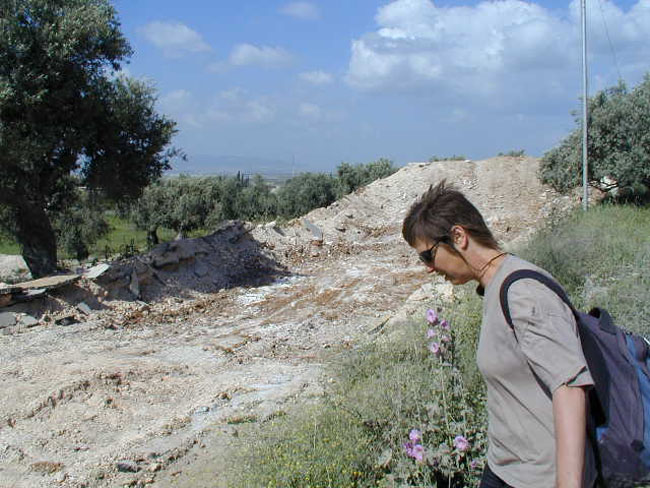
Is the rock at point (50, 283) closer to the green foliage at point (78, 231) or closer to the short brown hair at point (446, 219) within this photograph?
the short brown hair at point (446, 219)

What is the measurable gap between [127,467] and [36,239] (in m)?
8.34

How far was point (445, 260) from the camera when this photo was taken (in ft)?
6.18

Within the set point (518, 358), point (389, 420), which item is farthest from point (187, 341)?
point (518, 358)

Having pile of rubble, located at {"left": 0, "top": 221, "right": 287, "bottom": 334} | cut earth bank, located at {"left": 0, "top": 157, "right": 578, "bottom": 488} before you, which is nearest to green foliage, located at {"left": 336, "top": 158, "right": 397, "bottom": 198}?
cut earth bank, located at {"left": 0, "top": 157, "right": 578, "bottom": 488}

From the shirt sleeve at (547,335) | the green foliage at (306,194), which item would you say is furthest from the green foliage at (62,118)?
the green foliage at (306,194)

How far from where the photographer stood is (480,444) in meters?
3.20

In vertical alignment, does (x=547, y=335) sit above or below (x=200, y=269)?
above

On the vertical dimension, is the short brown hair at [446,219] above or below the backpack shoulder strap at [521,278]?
above

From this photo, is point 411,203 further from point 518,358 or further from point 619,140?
point 518,358

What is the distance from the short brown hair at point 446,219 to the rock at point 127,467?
3309 millimetres

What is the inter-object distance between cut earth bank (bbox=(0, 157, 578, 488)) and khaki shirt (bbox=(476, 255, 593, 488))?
2514 mm

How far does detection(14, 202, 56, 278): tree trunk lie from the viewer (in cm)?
1113

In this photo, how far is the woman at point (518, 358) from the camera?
1509 mm

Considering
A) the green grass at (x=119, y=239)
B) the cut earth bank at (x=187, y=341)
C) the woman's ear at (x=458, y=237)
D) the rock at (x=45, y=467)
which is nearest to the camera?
the woman's ear at (x=458, y=237)
